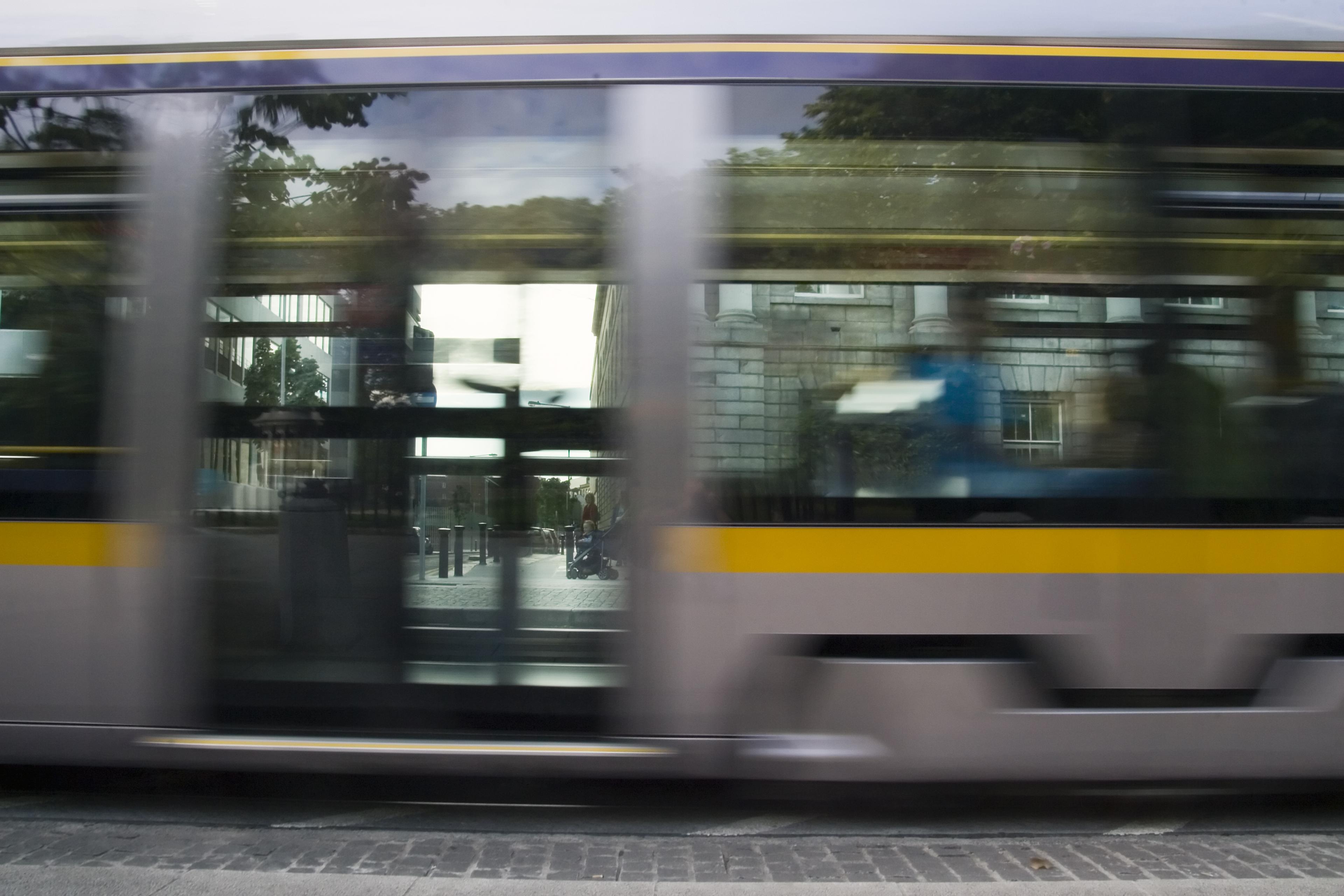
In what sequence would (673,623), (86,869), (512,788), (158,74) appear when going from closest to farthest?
1. (86,869)
2. (673,623)
3. (158,74)
4. (512,788)

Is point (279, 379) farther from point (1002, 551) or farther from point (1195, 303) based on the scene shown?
point (1195, 303)

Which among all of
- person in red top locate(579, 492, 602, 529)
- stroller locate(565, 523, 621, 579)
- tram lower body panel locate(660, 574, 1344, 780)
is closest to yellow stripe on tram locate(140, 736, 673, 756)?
tram lower body panel locate(660, 574, 1344, 780)

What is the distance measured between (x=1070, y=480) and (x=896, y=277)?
1.07m

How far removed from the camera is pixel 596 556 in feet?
13.1

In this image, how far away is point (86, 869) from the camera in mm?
3518

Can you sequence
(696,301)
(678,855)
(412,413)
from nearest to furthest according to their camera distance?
1. (678,855)
2. (696,301)
3. (412,413)

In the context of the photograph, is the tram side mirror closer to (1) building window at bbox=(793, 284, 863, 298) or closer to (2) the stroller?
(2) the stroller

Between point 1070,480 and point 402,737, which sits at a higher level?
point 1070,480

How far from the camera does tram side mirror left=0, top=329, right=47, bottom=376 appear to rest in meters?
4.12

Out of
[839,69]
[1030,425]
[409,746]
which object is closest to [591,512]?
[409,746]

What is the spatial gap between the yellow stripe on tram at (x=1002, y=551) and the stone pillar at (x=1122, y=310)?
2.75 ft

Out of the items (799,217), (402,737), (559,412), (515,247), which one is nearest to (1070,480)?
(799,217)

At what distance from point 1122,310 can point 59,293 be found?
440 cm

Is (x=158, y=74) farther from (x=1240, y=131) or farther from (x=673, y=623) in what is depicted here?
(x=1240, y=131)
